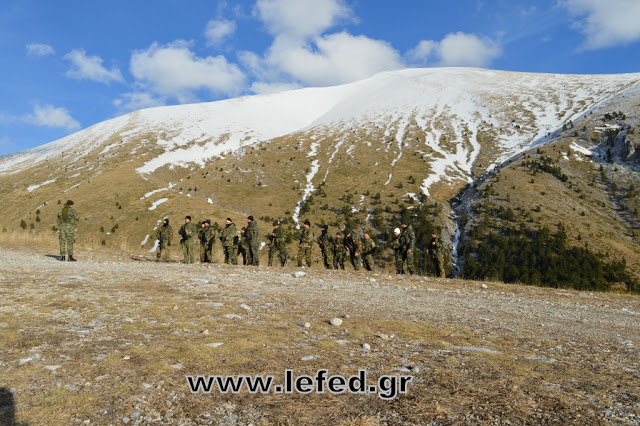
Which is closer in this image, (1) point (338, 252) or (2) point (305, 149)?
Answer: (1) point (338, 252)

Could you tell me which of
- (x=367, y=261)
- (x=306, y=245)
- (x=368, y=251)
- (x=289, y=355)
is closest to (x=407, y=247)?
(x=368, y=251)

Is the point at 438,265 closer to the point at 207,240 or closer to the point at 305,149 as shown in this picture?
the point at 207,240

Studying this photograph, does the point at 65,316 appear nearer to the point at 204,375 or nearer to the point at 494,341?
the point at 204,375

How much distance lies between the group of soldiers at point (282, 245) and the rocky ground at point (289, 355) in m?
9.57

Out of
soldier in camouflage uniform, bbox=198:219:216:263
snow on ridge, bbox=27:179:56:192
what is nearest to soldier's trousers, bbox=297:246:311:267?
soldier in camouflage uniform, bbox=198:219:216:263

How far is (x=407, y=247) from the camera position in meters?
20.2

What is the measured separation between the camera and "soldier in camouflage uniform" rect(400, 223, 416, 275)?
20.2 metres

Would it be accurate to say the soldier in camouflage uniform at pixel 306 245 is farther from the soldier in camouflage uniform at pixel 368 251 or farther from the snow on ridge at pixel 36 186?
the snow on ridge at pixel 36 186

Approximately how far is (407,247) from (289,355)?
15.9 meters

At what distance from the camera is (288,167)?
8312 cm

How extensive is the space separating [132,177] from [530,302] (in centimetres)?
7734

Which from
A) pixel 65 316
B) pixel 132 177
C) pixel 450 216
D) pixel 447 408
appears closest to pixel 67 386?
pixel 65 316

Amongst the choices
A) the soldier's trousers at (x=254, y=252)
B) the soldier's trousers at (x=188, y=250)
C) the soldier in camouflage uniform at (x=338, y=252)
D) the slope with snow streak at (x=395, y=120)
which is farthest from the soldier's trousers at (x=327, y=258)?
the slope with snow streak at (x=395, y=120)

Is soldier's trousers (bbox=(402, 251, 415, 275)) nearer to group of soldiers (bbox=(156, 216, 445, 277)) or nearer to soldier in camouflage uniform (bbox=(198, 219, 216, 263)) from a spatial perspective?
group of soldiers (bbox=(156, 216, 445, 277))
